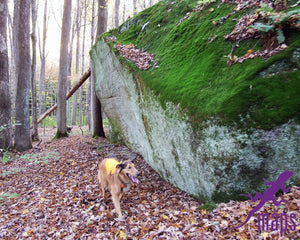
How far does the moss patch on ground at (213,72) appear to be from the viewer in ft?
9.45

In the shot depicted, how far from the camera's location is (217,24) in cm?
466

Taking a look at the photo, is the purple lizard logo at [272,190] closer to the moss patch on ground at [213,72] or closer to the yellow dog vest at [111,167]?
the moss patch on ground at [213,72]

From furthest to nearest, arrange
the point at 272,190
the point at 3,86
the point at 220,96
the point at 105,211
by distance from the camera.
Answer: the point at 3,86 → the point at 105,211 → the point at 220,96 → the point at 272,190

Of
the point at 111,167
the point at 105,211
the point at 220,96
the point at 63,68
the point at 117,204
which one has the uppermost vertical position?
the point at 63,68

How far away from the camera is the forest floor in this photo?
8.88 ft

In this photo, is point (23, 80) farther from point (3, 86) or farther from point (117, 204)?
point (117, 204)

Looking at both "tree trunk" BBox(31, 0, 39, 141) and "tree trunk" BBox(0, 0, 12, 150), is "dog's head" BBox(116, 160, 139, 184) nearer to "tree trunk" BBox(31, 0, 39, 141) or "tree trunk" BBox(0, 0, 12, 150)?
"tree trunk" BBox(0, 0, 12, 150)

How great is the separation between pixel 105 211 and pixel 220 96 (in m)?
3.53

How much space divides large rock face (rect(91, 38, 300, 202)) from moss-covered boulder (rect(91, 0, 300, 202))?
14 mm

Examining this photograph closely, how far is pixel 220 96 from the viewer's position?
3.43m

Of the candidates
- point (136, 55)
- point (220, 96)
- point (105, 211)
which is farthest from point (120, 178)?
point (136, 55)

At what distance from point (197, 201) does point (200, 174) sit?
72 centimetres

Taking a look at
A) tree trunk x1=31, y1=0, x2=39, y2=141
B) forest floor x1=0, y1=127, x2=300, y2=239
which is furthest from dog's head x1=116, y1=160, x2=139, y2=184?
tree trunk x1=31, y1=0, x2=39, y2=141

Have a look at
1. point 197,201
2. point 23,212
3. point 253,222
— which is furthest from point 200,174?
point 23,212
